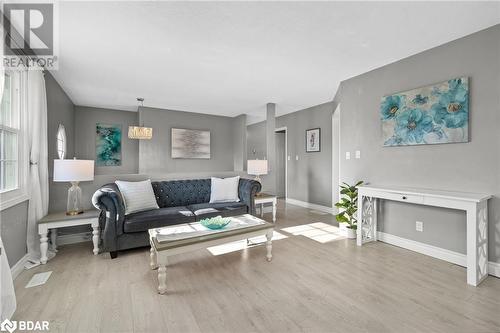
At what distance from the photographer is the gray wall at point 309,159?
16.7 ft

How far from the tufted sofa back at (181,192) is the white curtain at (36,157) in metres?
1.35

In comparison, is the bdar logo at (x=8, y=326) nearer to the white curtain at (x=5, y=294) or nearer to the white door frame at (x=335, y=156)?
the white curtain at (x=5, y=294)

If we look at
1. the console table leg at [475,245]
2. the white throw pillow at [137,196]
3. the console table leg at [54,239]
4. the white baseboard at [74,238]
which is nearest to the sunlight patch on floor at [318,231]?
the console table leg at [475,245]

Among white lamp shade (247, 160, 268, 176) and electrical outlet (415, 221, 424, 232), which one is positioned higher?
white lamp shade (247, 160, 268, 176)

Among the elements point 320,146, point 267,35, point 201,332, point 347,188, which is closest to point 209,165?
point 320,146

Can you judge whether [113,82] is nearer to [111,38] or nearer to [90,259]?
[111,38]

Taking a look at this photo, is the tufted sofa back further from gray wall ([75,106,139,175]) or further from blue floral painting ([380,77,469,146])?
blue floral painting ([380,77,469,146])

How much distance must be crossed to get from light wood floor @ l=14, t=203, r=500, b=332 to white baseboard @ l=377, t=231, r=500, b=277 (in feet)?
0.29

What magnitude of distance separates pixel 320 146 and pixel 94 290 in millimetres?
4698

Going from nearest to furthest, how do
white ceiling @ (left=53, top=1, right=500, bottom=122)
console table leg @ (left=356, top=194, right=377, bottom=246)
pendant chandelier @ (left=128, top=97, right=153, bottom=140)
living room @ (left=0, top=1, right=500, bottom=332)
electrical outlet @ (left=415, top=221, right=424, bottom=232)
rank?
living room @ (left=0, top=1, right=500, bottom=332)
white ceiling @ (left=53, top=1, right=500, bottom=122)
electrical outlet @ (left=415, top=221, right=424, bottom=232)
console table leg @ (left=356, top=194, right=377, bottom=246)
pendant chandelier @ (left=128, top=97, right=153, bottom=140)

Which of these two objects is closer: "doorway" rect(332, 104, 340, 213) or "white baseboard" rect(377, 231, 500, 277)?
"white baseboard" rect(377, 231, 500, 277)

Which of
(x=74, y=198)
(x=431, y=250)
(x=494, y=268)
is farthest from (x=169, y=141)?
(x=494, y=268)

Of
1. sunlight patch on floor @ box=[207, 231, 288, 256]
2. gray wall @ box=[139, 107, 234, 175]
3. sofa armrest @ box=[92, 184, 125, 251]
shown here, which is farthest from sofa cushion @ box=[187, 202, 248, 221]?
gray wall @ box=[139, 107, 234, 175]

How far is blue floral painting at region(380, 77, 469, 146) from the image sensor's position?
2.47m
